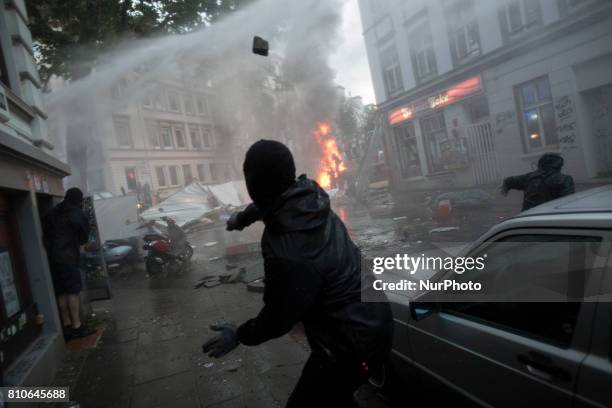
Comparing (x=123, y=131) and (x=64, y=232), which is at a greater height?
(x=123, y=131)

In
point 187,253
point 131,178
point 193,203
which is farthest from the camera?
point 131,178

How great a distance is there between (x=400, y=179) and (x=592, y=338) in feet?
60.0

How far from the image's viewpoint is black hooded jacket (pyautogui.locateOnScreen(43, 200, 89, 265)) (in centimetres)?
502

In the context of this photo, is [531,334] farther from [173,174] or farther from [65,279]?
[173,174]

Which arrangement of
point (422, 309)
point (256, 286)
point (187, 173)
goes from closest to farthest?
point (422, 309) < point (256, 286) < point (187, 173)

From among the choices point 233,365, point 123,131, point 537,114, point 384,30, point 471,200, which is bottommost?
point 233,365

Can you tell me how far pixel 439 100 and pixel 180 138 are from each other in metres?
25.0

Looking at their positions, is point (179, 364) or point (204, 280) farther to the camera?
point (204, 280)

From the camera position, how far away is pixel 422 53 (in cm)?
1628

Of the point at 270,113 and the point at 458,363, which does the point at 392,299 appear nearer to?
the point at 458,363

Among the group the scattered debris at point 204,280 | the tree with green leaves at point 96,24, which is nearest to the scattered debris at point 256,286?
the scattered debris at point 204,280

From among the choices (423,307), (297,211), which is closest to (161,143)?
(423,307)

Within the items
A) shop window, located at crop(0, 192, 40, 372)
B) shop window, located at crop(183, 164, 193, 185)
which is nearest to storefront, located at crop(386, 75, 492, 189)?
shop window, located at crop(0, 192, 40, 372)

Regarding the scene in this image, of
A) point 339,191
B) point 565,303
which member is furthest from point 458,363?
point 339,191
